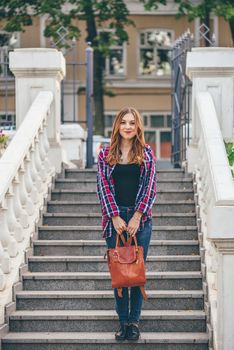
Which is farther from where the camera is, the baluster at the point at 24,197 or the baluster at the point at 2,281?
the baluster at the point at 24,197

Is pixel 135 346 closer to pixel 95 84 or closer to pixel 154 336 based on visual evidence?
pixel 154 336

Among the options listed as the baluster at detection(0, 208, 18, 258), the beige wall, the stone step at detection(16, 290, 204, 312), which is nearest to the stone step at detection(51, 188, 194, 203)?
the baluster at detection(0, 208, 18, 258)

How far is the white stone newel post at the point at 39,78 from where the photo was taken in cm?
1187

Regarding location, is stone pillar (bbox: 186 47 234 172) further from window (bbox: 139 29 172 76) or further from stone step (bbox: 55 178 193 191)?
window (bbox: 139 29 172 76)

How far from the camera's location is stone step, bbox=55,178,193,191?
1171cm

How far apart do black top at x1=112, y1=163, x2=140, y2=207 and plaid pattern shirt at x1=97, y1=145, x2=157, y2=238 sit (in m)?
0.04

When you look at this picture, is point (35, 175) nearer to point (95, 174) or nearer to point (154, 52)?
point (95, 174)

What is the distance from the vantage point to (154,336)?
8.77 meters

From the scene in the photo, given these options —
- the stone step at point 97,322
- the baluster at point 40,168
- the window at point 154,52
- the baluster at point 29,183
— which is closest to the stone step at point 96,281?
the stone step at point 97,322

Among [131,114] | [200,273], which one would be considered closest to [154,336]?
[200,273]

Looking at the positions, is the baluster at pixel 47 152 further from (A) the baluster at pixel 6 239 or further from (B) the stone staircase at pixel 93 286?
(A) the baluster at pixel 6 239

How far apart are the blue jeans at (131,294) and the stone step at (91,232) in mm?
2027

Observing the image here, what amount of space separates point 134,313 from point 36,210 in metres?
2.52

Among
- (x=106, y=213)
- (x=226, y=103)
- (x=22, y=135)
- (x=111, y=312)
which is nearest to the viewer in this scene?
(x=106, y=213)
